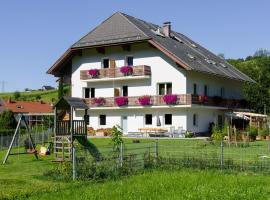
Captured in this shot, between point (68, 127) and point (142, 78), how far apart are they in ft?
77.0

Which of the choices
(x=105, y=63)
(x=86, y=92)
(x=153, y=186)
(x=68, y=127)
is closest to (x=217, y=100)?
(x=105, y=63)

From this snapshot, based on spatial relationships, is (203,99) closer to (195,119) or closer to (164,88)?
(195,119)

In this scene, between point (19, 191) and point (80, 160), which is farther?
point (80, 160)

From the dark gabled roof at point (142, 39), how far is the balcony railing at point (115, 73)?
97.3 inches

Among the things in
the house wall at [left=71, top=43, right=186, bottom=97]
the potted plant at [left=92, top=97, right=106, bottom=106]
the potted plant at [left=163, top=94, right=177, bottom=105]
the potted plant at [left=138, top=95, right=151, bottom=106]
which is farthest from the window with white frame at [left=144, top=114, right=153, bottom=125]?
the potted plant at [left=92, top=97, right=106, bottom=106]

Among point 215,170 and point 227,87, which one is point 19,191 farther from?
point 227,87

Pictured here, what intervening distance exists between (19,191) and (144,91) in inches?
1272

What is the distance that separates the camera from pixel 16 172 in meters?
17.2

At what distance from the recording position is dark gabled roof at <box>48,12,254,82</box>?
41.8 m

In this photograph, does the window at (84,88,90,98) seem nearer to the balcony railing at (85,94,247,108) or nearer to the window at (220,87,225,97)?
the balcony railing at (85,94,247,108)

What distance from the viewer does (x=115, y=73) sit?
44.9 metres

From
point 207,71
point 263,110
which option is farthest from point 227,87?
point 207,71

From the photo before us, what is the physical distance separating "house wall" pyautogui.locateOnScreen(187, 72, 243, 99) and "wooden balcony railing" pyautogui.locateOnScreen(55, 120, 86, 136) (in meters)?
22.6

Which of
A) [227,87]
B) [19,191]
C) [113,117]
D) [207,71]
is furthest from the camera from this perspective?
[227,87]
